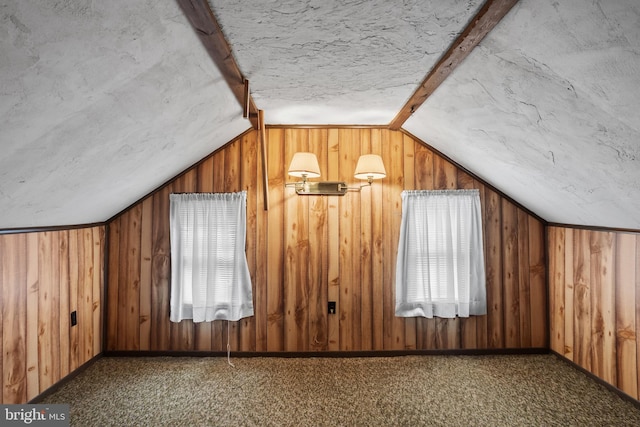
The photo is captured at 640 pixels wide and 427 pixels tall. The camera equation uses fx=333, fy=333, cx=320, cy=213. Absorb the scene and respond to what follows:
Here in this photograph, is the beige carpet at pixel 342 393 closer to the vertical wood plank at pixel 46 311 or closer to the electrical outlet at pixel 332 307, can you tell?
the vertical wood plank at pixel 46 311

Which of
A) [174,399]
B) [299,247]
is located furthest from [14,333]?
[299,247]

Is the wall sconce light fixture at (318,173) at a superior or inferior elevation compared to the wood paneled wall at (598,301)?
superior

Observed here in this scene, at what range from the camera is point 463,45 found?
154 cm

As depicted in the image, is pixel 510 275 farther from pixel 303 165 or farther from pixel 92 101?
pixel 92 101

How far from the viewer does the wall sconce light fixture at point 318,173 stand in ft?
8.82

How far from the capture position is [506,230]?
3.08m

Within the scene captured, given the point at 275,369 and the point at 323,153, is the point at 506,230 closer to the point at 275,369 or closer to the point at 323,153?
the point at 323,153

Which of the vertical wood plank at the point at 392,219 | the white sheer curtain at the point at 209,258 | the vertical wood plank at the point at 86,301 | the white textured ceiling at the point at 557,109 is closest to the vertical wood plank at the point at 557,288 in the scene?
the white textured ceiling at the point at 557,109

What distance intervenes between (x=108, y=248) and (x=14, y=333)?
1.06 meters

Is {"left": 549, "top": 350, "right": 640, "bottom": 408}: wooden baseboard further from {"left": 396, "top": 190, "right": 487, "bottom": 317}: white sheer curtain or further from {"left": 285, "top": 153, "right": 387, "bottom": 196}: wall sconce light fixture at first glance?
{"left": 285, "top": 153, "right": 387, "bottom": 196}: wall sconce light fixture

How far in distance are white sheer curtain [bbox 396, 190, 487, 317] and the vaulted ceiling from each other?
588mm

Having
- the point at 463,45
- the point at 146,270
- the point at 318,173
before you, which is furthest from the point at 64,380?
the point at 463,45

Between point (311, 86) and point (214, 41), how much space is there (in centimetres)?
80

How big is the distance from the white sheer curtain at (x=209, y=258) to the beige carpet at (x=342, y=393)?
0.47 m
